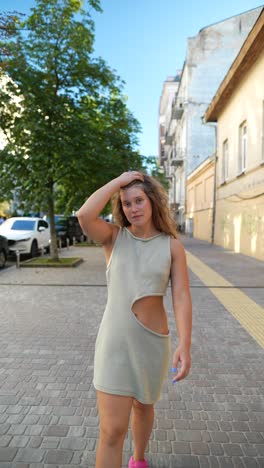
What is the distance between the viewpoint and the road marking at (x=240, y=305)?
545 cm

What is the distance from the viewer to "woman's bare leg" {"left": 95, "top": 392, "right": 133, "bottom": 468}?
5.99 feet

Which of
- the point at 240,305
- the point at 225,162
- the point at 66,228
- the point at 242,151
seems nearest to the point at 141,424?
the point at 240,305

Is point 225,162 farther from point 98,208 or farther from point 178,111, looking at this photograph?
point 98,208

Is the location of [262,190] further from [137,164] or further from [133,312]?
[133,312]

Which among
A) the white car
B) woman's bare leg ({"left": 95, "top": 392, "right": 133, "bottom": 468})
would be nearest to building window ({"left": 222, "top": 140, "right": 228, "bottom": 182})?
the white car

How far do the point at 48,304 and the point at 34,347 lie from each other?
2.36 metres

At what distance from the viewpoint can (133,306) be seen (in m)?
1.91

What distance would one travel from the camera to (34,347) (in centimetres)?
463

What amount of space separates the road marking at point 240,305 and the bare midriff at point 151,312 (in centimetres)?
324

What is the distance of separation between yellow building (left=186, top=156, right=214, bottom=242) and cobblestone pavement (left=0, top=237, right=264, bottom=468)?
59.7 ft

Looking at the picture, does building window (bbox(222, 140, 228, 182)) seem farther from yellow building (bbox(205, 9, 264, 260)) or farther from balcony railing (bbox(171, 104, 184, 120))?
balcony railing (bbox(171, 104, 184, 120))

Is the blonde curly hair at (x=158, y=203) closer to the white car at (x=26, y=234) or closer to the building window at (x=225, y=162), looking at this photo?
the white car at (x=26, y=234)

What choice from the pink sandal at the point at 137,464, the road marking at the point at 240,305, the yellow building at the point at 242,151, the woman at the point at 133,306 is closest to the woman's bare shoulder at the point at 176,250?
the woman at the point at 133,306

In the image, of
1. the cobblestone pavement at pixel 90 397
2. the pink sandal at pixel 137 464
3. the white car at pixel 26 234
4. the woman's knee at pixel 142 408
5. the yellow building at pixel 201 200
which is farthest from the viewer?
the yellow building at pixel 201 200
